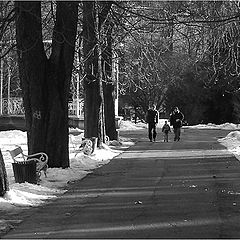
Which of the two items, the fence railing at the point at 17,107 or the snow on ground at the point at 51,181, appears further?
the fence railing at the point at 17,107

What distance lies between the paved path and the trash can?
0.91 meters

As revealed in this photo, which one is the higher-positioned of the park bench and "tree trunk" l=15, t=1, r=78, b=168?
"tree trunk" l=15, t=1, r=78, b=168

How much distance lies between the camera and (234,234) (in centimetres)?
798

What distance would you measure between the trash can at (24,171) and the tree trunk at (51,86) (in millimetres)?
2671

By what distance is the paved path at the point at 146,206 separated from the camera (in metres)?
8.20

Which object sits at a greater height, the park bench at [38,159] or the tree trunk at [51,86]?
the tree trunk at [51,86]

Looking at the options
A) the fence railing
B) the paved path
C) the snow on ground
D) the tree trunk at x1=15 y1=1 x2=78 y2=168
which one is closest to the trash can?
the snow on ground

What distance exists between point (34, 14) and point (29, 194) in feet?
16.5

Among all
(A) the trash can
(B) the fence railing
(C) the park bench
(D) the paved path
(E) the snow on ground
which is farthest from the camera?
(B) the fence railing

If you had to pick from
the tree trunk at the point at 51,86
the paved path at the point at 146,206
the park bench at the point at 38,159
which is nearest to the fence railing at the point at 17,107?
the paved path at the point at 146,206

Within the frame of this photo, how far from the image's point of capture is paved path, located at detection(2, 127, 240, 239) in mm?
8203

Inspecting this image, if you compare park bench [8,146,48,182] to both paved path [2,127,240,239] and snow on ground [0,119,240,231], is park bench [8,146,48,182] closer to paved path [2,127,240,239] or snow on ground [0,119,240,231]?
snow on ground [0,119,240,231]

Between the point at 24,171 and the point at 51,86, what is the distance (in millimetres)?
3386

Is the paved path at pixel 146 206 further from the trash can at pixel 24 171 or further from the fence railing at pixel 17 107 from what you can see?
the fence railing at pixel 17 107
